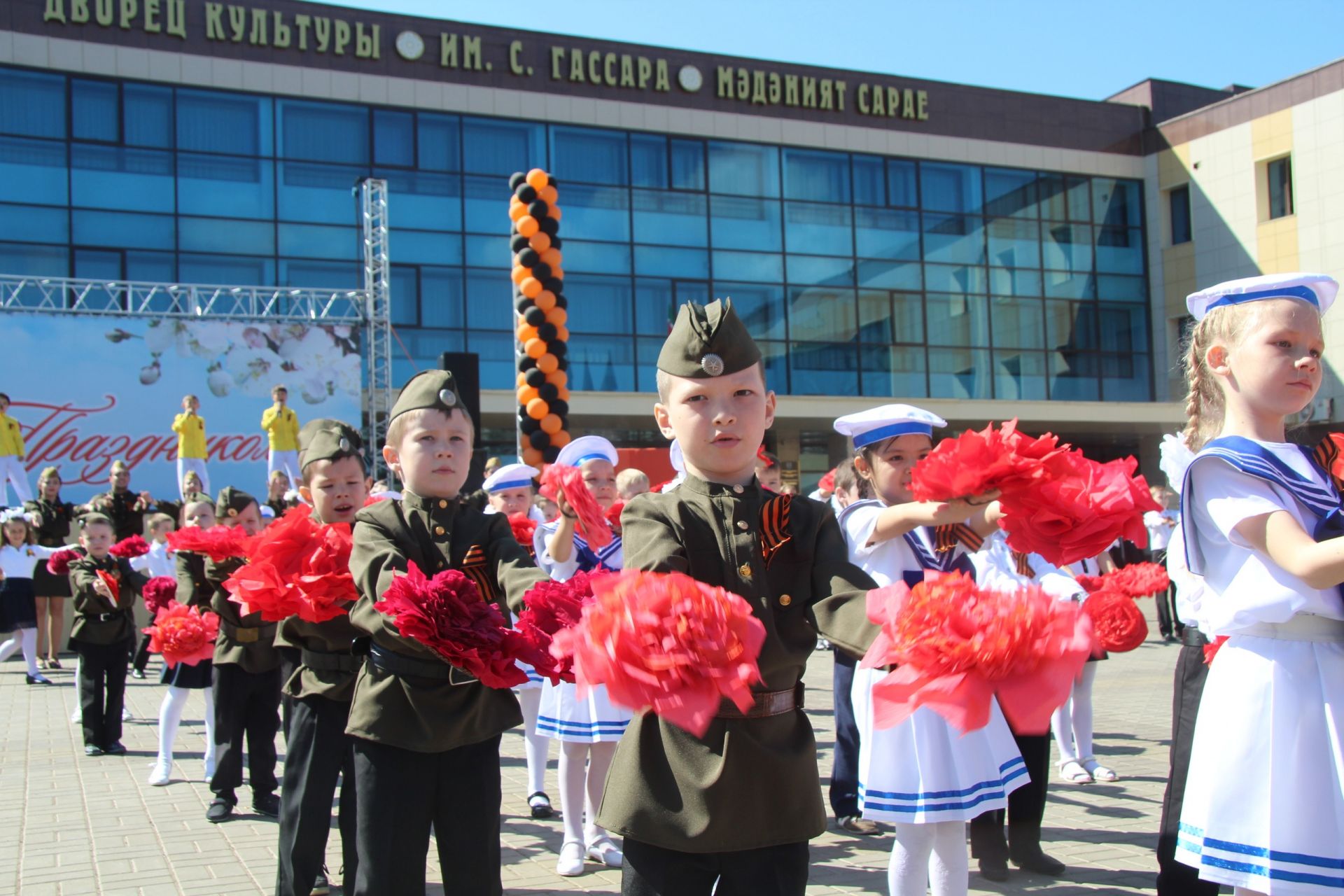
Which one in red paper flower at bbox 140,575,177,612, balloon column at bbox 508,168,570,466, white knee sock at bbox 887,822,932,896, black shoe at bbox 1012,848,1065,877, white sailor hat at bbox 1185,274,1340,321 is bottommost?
black shoe at bbox 1012,848,1065,877

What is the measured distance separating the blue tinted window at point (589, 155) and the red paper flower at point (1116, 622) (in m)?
22.5

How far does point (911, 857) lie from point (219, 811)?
4.36 metres

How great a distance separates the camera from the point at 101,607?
8.98m

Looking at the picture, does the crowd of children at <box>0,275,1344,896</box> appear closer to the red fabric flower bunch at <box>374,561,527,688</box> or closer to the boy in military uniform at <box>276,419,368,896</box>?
the boy in military uniform at <box>276,419,368,896</box>

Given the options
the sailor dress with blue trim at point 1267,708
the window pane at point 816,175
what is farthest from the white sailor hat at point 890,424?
the window pane at point 816,175

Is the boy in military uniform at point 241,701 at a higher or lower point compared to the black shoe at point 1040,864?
higher

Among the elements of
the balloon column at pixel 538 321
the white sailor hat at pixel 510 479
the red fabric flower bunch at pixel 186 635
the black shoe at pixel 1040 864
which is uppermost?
the balloon column at pixel 538 321

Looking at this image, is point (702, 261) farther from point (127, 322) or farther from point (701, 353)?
point (701, 353)

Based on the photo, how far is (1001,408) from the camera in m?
30.3

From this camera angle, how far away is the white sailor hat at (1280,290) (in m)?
3.02

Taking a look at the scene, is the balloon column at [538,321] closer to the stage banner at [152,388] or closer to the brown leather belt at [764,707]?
the stage banner at [152,388]

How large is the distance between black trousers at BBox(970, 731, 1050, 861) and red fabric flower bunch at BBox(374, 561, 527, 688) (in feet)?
9.99

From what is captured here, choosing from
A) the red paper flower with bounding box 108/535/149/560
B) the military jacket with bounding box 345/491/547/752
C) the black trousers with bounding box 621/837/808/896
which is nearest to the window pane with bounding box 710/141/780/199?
the red paper flower with bounding box 108/535/149/560

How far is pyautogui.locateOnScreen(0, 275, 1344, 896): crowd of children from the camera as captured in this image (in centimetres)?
270
